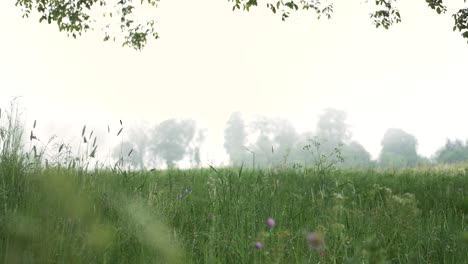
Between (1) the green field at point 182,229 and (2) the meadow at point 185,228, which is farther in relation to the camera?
(2) the meadow at point 185,228

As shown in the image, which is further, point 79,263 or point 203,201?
point 203,201

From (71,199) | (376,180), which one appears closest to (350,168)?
(376,180)

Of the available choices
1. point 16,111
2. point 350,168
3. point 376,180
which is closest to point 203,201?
point 16,111

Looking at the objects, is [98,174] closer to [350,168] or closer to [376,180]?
[376,180]

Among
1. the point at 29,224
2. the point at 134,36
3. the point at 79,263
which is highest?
the point at 134,36

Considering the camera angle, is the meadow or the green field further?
the meadow

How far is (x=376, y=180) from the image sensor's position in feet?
31.9

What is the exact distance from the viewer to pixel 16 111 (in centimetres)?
422

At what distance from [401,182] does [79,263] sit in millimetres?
8516

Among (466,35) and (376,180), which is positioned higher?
(466,35)

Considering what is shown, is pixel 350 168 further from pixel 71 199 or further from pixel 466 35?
pixel 71 199

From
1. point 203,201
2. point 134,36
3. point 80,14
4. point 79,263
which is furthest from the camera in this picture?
point 134,36

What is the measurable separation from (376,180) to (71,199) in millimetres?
9233

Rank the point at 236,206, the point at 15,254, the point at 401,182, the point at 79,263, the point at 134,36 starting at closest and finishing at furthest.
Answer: the point at 15,254 → the point at 79,263 → the point at 236,206 → the point at 401,182 → the point at 134,36
